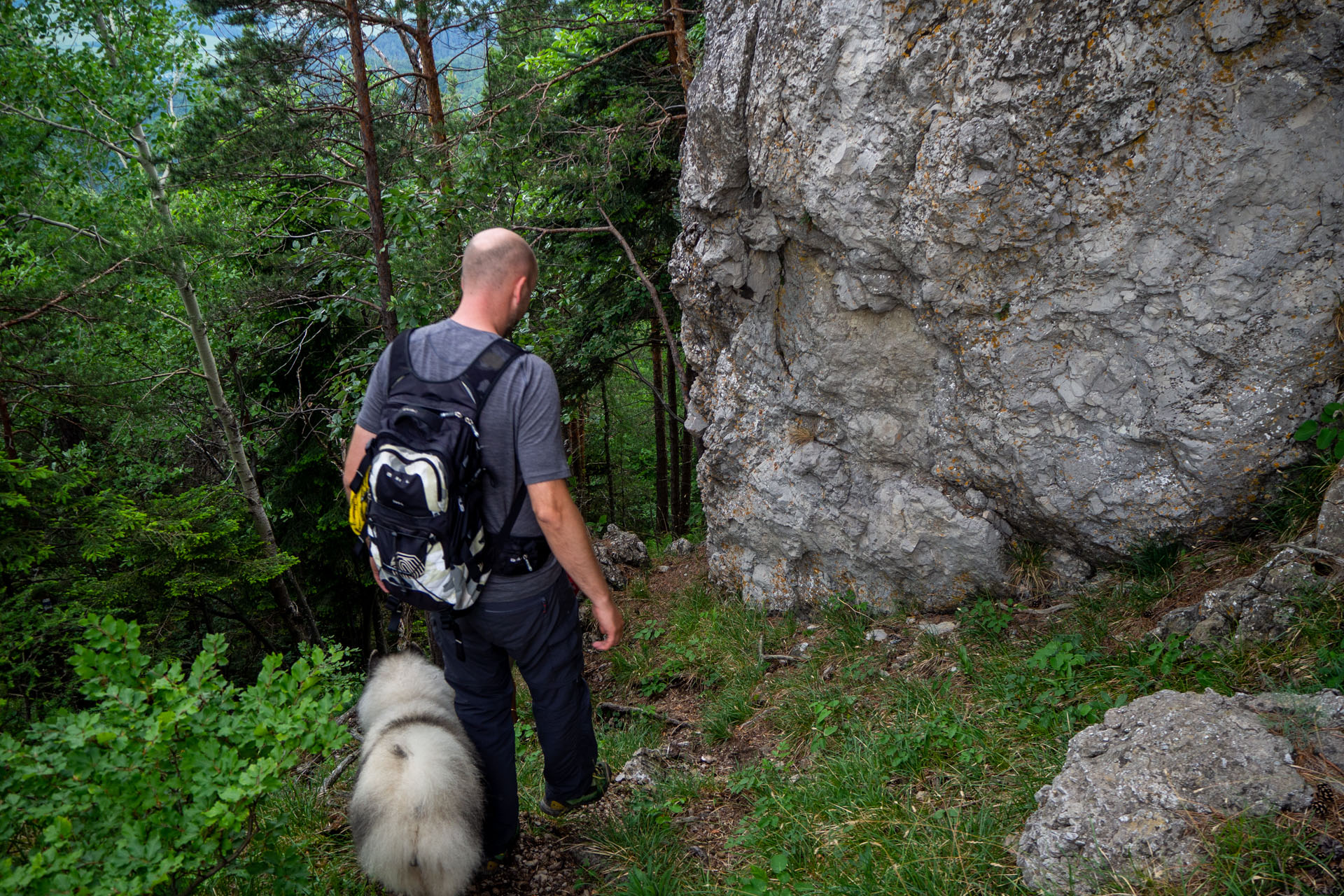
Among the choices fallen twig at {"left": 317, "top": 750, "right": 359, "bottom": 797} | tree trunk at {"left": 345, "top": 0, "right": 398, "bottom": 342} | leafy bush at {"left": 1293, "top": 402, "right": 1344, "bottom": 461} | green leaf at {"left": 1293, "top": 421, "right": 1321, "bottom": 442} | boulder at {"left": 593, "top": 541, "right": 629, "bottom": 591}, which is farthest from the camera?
boulder at {"left": 593, "top": 541, "right": 629, "bottom": 591}

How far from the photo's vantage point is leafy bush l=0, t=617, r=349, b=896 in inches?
68.0

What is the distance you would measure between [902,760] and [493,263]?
2.63 meters

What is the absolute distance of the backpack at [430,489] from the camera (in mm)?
2387

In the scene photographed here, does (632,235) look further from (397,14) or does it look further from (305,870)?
(305,870)

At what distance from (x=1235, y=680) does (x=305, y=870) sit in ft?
11.3

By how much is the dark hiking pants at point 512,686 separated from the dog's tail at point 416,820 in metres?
0.33

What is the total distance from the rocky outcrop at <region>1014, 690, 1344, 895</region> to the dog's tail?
187 centimetres

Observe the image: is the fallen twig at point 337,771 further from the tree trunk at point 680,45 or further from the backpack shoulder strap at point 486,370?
the tree trunk at point 680,45

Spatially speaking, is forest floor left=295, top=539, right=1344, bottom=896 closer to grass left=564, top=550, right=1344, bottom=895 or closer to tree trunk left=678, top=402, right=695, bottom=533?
grass left=564, top=550, right=1344, bottom=895

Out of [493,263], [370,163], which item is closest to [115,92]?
[370,163]

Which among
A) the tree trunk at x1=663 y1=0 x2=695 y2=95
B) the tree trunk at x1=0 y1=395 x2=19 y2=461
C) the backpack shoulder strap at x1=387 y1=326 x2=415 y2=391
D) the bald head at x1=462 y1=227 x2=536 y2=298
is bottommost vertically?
the tree trunk at x1=0 y1=395 x2=19 y2=461

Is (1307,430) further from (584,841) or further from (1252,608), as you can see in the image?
(584,841)

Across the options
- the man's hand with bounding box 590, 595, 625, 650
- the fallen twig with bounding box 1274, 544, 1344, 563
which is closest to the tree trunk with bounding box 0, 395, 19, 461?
the man's hand with bounding box 590, 595, 625, 650

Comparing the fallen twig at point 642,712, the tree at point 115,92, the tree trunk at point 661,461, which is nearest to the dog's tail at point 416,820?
the fallen twig at point 642,712
